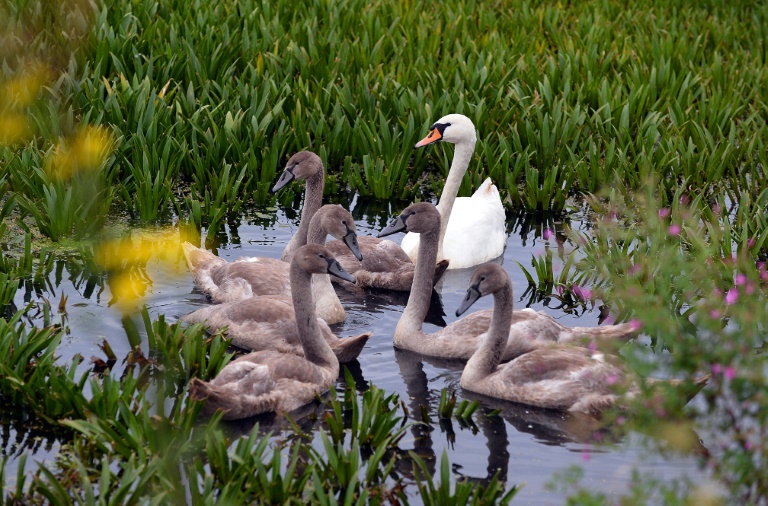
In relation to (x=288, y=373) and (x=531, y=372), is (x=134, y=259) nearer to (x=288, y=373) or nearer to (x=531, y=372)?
(x=288, y=373)

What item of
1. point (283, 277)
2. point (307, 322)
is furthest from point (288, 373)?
point (283, 277)

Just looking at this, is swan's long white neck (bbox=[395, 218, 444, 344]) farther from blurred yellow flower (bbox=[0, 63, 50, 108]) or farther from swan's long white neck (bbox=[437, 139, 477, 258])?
blurred yellow flower (bbox=[0, 63, 50, 108])

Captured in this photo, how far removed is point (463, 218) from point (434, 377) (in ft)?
7.46

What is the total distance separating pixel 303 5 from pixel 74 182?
5840 mm

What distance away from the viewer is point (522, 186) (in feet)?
35.6

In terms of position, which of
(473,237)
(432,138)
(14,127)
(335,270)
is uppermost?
(335,270)

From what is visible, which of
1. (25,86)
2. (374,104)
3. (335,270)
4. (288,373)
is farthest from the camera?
(374,104)

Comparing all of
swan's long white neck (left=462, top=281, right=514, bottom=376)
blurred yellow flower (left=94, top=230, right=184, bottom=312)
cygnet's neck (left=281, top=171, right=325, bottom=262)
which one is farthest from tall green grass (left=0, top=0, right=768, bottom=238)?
swan's long white neck (left=462, top=281, right=514, bottom=376)

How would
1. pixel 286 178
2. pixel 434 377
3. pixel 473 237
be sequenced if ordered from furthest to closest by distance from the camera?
pixel 473 237 < pixel 286 178 < pixel 434 377

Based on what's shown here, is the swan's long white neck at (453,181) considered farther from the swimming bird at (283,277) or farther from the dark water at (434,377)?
the swimming bird at (283,277)

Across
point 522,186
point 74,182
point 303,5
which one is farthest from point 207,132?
point 303,5

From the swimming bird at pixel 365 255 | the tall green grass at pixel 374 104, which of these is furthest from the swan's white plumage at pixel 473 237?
the tall green grass at pixel 374 104

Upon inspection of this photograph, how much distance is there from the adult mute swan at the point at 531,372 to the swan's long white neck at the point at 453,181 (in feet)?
7.14

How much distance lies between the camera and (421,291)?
766 centimetres
